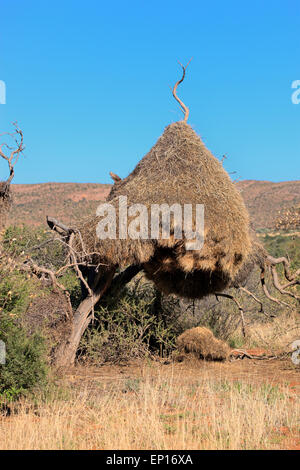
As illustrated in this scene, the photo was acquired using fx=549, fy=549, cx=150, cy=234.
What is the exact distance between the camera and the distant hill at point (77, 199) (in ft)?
173

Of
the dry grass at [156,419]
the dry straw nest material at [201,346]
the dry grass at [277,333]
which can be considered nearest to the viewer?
the dry grass at [156,419]

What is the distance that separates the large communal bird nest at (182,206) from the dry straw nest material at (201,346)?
1178mm

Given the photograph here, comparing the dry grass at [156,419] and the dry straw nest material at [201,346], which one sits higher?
the dry straw nest material at [201,346]

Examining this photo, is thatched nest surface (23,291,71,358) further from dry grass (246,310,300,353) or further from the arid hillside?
the arid hillside

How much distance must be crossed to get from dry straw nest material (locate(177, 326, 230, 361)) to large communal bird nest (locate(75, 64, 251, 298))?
1.18 meters

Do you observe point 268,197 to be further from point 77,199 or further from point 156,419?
point 156,419

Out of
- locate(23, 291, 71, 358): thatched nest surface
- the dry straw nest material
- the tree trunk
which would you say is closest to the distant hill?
the tree trunk

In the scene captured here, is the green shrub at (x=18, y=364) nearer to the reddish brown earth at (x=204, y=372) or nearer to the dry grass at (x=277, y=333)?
the reddish brown earth at (x=204, y=372)

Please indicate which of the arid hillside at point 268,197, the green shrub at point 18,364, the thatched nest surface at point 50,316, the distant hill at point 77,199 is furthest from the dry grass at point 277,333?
the arid hillside at point 268,197

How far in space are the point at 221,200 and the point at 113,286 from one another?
293 cm

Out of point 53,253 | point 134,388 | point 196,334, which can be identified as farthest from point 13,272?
point 53,253

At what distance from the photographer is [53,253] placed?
13719 millimetres
